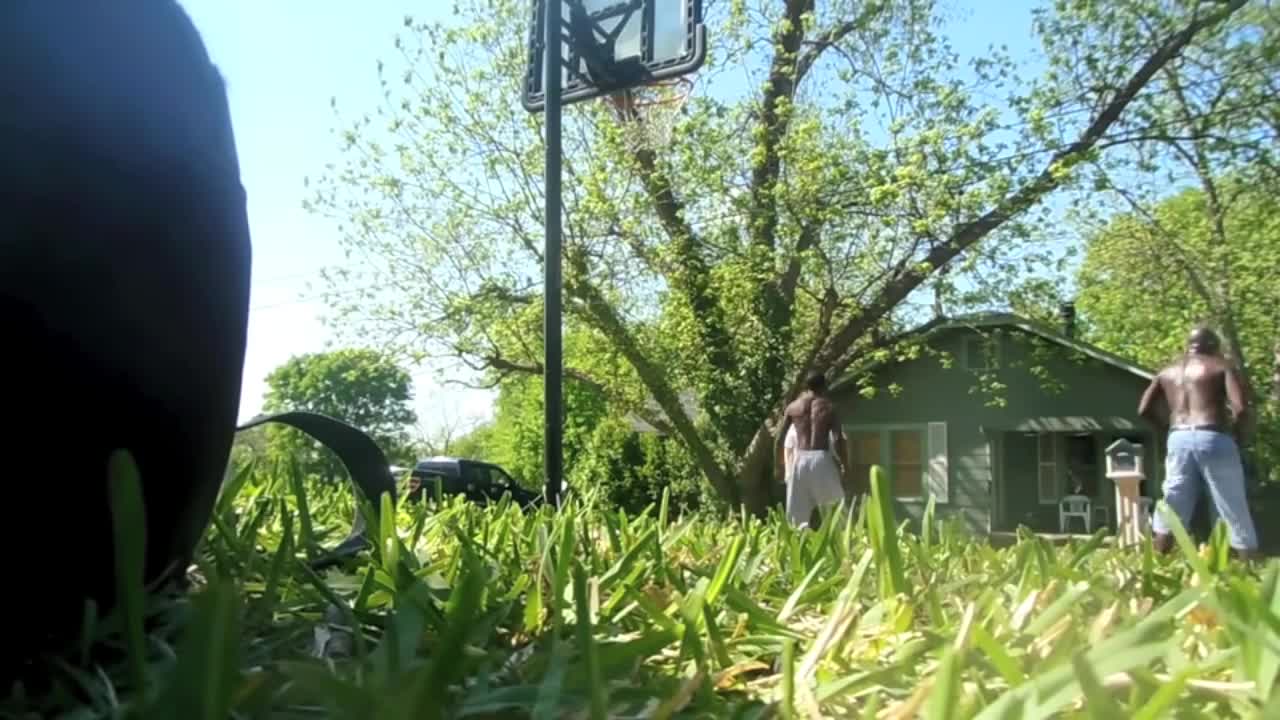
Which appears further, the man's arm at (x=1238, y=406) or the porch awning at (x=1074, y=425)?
the porch awning at (x=1074, y=425)

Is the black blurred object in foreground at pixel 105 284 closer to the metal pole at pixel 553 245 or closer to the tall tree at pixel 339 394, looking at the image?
the metal pole at pixel 553 245

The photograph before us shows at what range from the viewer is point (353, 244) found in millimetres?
16859

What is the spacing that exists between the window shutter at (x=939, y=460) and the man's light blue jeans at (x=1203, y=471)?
16.4m

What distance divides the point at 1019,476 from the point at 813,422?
49.8 ft

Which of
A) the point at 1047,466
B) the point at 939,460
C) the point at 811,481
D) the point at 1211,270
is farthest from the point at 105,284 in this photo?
the point at 1211,270

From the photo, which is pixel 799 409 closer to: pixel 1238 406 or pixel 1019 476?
pixel 1238 406

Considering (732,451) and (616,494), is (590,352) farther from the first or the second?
(616,494)

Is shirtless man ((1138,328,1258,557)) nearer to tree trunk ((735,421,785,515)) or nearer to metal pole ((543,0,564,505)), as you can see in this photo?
metal pole ((543,0,564,505))

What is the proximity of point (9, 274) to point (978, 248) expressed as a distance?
49.0 ft

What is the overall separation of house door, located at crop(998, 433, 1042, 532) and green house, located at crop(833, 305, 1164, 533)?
2 centimetres

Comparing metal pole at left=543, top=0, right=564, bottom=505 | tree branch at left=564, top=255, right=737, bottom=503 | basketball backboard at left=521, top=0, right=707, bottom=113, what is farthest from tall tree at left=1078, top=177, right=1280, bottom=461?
metal pole at left=543, top=0, right=564, bottom=505

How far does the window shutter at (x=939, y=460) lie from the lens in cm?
2147

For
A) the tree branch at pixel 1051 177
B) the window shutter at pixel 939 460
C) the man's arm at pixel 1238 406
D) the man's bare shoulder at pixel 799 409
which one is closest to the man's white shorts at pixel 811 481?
the man's bare shoulder at pixel 799 409

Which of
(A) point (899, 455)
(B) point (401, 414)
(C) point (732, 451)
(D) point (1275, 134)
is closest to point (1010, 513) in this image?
(A) point (899, 455)
